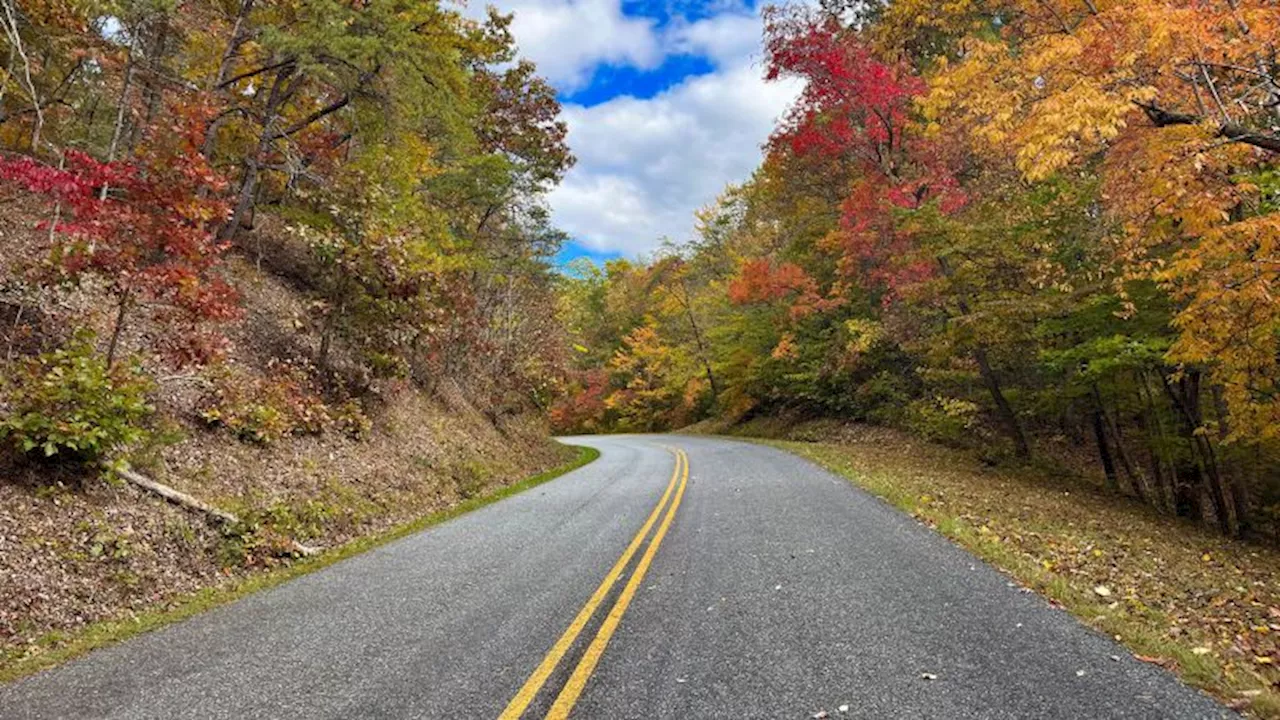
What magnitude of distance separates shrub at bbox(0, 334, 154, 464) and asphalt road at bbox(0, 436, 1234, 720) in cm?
235

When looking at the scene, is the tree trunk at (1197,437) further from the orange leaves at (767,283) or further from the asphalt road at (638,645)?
the orange leaves at (767,283)

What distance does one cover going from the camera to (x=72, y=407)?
6.53 metres

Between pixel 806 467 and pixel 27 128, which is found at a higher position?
pixel 27 128

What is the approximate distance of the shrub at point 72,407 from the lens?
6289 millimetres

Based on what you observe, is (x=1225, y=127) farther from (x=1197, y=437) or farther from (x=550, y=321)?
(x=550, y=321)

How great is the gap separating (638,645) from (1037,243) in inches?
508

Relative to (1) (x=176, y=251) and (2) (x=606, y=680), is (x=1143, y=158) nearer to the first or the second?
(2) (x=606, y=680)

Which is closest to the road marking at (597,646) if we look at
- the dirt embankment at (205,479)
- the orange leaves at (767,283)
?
the dirt embankment at (205,479)

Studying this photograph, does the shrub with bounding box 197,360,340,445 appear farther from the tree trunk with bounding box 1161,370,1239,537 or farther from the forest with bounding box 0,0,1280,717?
the tree trunk with bounding box 1161,370,1239,537

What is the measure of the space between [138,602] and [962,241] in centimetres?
1541

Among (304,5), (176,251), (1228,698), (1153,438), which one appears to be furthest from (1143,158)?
(304,5)

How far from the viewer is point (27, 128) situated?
15773 mm

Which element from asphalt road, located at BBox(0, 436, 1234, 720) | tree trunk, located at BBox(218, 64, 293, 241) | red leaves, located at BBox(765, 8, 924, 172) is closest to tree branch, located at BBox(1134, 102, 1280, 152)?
asphalt road, located at BBox(0, 436, 1234, 720)

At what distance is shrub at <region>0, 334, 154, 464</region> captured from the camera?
629 centimetres
